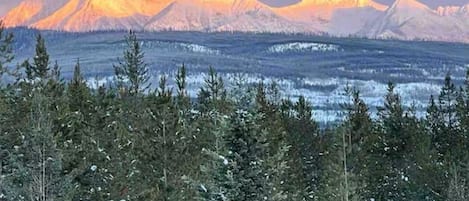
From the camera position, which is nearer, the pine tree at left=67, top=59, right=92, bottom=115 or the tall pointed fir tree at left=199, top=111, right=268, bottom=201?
the tall pointed fir tree at left=199, top=111, right=268, bottom=201

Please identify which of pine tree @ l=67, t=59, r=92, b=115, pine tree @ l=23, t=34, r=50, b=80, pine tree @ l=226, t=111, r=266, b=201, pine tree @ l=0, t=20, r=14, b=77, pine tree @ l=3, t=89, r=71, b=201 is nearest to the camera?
pine tree @ l=226, t=111, r=266, b=201

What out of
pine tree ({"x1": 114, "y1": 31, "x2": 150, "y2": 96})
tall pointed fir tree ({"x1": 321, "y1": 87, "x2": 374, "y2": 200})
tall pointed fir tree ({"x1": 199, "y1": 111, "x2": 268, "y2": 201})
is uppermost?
tall pointed fir tree ({"x1": 199, "y1": 111, "x2": 268, "y2": 201})

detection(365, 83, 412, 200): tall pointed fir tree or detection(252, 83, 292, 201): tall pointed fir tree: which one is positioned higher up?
detection(252, 83, 292, 201): tall pointed fir tree

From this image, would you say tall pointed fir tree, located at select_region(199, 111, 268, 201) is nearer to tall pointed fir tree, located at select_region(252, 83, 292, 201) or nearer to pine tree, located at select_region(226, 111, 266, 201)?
pine tree, located at select_region(226, 111, 266, 201)

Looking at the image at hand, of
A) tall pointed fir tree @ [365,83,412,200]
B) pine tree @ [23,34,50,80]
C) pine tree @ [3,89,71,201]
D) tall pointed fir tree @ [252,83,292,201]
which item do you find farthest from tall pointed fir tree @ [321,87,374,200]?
pine tree @ [23,34,50,80]

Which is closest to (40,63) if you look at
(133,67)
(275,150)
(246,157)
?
(133,67)

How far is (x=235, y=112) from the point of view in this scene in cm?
1756

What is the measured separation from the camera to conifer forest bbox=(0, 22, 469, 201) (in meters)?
17.8

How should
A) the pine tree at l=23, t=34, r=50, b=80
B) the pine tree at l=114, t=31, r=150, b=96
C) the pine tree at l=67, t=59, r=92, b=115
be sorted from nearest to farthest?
the pine tree at l=67, t=59, r=92, b=115 < the pine tree at l=23, t=34, r=50, b=80 < the pine tree at l=114, t=31, r=150, b=96

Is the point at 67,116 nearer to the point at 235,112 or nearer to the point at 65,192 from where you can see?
the point at 65,192

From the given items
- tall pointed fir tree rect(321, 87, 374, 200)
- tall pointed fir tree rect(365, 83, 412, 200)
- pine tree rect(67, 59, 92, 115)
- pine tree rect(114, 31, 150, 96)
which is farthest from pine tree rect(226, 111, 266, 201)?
pine tree rect(114, 31, 150, 96)

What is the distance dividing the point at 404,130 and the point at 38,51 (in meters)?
23.8

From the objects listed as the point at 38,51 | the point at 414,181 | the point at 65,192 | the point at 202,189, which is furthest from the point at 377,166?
the point at 202,189

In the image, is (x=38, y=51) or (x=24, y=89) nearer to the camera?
(x=24, y=89)
